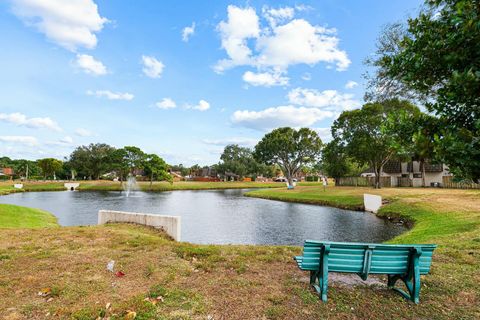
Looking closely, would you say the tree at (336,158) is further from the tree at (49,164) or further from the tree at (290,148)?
the tree at (49,164)

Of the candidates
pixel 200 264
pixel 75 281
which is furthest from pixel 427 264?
pixel 75 281

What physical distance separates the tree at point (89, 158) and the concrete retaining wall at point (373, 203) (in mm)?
84221

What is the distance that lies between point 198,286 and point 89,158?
99148 millimetres

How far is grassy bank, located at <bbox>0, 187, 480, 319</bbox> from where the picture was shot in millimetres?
4348

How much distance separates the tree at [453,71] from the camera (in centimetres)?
353

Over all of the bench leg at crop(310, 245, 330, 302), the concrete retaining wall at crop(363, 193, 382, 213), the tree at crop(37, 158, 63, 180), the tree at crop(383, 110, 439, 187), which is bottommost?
the concrete retaining wall at crop(363, 193, 382, 213)

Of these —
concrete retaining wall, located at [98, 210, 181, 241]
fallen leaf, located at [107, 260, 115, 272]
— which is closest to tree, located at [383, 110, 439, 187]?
fallen leaf, located at [107, 260, 115, 272]

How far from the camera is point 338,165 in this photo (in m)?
56.2

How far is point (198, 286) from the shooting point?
17.3 feet

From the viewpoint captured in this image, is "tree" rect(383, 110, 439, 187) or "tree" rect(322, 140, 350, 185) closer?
"tree" rect(383, 110, 439, 187)

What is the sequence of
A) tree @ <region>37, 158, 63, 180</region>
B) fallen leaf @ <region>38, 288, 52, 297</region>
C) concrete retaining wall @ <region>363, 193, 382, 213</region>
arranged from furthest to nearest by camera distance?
1. tree @ <region>37, 158, 63, 180</region>
2. concrete retaining wall @ <region>363, 193, 382, 213</region>
3. fallen leaf @ <region>38, 288, 52, 297</region>

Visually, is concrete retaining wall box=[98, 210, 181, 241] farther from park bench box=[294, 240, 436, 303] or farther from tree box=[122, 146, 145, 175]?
tree box=[122, 146, 145, 175]

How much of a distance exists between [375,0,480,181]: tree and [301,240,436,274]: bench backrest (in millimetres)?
1707

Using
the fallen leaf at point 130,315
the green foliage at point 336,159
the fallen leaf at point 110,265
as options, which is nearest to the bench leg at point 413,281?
the fallen leaf at point 130,315
